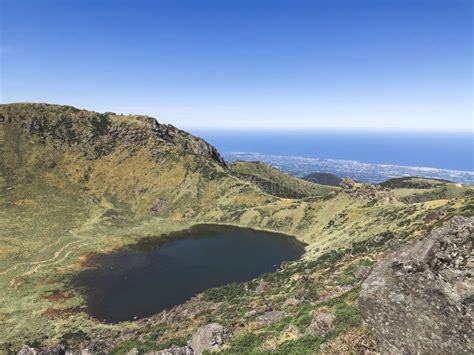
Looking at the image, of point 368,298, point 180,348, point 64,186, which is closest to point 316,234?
point 180,348

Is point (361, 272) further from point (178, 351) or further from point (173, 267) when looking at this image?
point (173, 267)

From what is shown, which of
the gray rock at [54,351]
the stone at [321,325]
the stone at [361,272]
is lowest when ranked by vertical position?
the gray rock at [54,351]

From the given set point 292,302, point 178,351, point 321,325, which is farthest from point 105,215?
point 321,325

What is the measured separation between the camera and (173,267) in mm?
102625

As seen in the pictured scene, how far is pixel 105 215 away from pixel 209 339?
138m

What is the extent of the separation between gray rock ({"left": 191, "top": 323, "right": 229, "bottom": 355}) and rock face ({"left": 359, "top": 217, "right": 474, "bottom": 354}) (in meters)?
19.3

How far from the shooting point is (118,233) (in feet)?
458

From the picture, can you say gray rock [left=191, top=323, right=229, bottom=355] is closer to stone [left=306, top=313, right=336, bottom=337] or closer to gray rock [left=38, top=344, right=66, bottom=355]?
stone [left=306, top=313, right=336, bottom=337]

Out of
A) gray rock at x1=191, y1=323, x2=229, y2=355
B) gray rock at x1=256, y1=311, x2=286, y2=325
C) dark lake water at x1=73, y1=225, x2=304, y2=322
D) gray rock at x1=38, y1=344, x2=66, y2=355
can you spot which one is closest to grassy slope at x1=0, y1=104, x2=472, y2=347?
dark lake water at x1=73, y1=225, x2=304, y2=322

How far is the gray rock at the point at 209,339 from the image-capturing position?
32675 mm

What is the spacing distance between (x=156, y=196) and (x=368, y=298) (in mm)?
167803

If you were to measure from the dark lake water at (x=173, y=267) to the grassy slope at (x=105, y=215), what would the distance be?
19.1ft

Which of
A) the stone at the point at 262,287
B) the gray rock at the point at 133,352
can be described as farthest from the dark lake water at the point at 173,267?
the gray rock at the point at 133,352

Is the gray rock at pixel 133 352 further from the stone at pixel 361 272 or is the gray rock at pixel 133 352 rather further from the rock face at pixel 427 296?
the rock face at pixel 427 296
